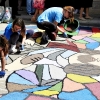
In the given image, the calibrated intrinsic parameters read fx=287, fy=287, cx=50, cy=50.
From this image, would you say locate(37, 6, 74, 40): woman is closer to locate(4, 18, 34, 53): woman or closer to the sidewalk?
locate(4, 18, 34, 53): woman

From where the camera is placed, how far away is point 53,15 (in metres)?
5.86

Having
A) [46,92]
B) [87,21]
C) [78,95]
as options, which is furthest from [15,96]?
[87,21]

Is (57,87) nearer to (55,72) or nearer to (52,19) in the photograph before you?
(55,72)

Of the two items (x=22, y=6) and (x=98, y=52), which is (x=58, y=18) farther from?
(x=22, y=6)

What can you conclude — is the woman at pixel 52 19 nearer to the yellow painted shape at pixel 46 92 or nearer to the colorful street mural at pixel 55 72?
the colorful street mural at pixel 55 72

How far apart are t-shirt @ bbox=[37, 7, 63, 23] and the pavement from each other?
46 cm

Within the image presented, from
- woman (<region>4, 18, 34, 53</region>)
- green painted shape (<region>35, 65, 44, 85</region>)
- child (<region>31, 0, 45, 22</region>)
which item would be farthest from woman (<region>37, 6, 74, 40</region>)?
child (<region>31, 0, 45, 22</region>)

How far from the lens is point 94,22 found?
7.81 m

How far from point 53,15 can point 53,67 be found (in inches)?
68.5

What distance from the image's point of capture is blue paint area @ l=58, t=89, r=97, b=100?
351 cm

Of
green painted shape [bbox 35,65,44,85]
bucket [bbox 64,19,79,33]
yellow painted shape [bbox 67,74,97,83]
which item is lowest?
yellow painted shape [bbox 67,74,97,83]

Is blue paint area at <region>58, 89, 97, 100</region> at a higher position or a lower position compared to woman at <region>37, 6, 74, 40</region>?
lower

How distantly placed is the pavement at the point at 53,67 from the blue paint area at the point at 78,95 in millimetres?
12

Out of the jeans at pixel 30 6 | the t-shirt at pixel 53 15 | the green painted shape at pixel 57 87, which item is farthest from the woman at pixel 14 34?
the jeans at pixel 30 6
